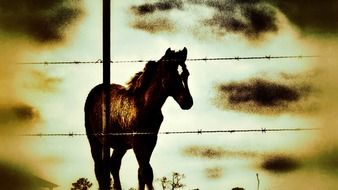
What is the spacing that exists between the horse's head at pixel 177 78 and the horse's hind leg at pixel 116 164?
0.61 m

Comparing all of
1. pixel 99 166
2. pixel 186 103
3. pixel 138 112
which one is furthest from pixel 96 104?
pixel 186 103

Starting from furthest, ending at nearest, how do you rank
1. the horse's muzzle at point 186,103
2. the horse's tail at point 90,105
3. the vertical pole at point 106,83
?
the horse's tail at point 90,105
the vertical pole at point 106,83
the horse's muzzle at point 186,103

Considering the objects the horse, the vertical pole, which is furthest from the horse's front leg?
the vertical pole

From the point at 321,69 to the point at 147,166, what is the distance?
1.57m

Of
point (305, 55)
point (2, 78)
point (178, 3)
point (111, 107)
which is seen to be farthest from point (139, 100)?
point (305, 55)

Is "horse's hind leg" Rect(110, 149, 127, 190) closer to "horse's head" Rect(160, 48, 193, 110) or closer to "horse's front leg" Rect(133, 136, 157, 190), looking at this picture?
"horse's front leg" Rect(133, 136, 157, 190)

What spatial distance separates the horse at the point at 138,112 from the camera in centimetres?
377

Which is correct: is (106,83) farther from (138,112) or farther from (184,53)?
(184,53)

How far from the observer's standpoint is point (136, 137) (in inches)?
149

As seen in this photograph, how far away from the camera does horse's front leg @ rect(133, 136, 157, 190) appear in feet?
12.4

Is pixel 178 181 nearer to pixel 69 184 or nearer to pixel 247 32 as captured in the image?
pixel 69 184

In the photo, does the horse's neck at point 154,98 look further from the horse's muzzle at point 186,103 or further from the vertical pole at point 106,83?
the vertical pole at point 106,83

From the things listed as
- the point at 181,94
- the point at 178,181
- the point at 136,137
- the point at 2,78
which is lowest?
the point at 178,181

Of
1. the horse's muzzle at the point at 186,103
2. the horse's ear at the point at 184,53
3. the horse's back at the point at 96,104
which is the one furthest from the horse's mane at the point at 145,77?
the horse's muzzle at the point at 186,103
